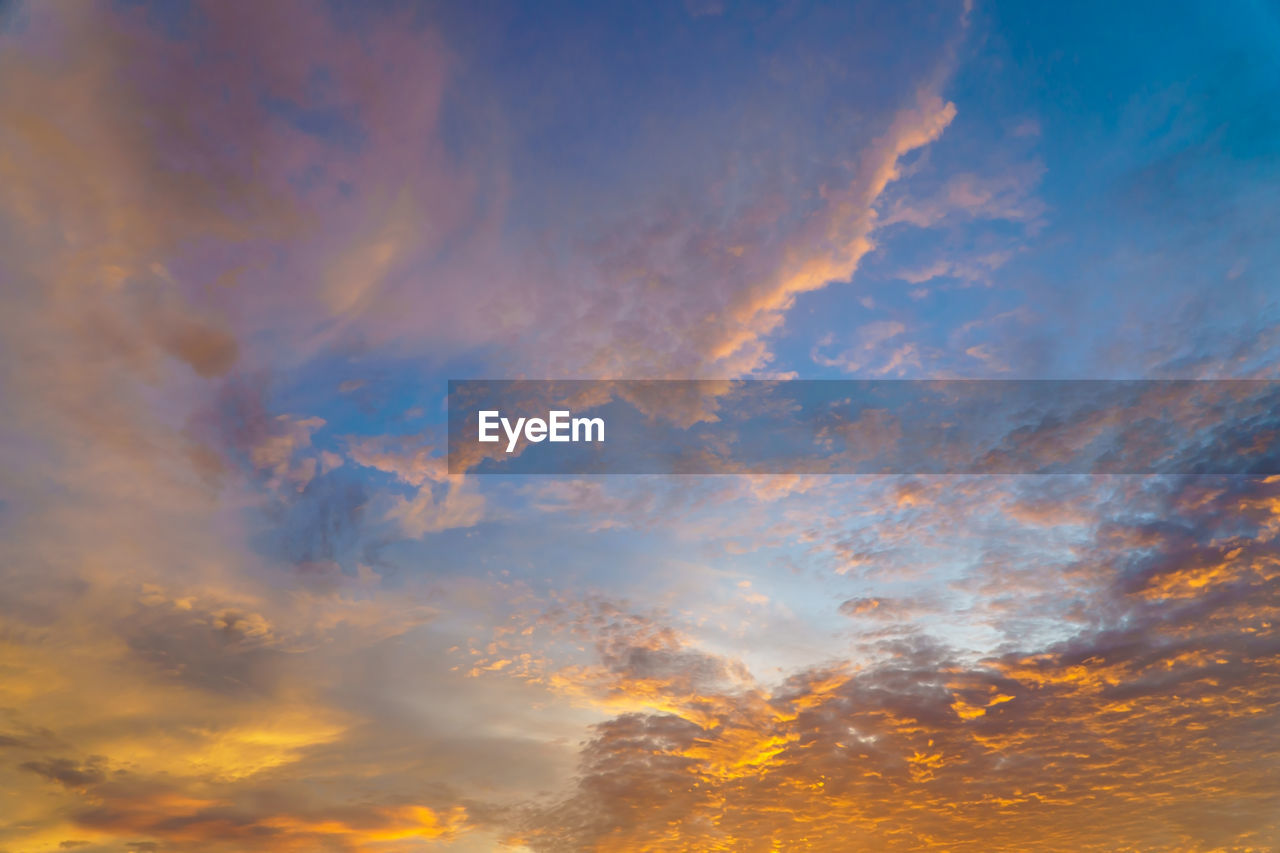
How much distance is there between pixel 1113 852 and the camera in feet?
240

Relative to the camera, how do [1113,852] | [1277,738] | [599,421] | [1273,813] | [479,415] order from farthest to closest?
1. [1113,852]
2. [1273,813]
3. [1277,738]
4. [599,421]
5. [479,415]

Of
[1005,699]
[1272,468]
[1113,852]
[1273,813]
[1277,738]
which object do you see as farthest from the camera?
[1113,852]

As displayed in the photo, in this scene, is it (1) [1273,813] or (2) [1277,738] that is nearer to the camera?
(2) [1277,738]

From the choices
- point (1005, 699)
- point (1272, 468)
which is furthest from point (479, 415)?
point (1005, 699)

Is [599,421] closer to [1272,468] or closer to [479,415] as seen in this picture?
[479,415]

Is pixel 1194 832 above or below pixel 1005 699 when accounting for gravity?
below

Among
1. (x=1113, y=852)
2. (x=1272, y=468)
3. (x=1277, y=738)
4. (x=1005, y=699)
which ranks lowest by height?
(x=1113, y=852)

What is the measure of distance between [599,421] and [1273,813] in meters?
82.9

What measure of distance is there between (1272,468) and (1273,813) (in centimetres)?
5897

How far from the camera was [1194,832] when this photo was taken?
68812mm

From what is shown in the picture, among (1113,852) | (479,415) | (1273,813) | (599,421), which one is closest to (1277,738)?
(1273,813)

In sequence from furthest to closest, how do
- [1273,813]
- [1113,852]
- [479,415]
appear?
[1113,852] < [1273,813] < [479,415]

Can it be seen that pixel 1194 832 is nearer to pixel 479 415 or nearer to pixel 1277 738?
pixel 1277 738

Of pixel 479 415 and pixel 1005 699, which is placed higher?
pixel 479 415
